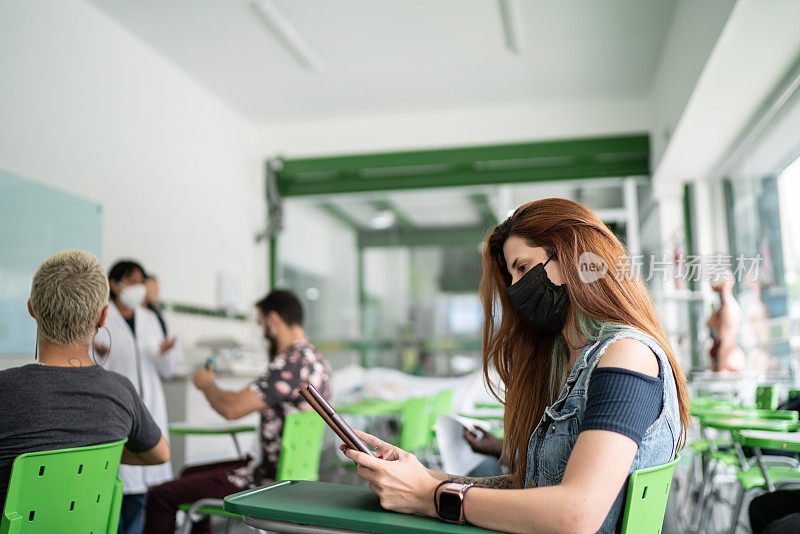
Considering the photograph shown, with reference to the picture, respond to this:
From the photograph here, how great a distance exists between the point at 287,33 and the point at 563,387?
14.5 feet

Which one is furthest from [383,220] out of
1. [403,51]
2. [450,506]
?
[450,506]

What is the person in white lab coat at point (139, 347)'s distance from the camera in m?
3.35

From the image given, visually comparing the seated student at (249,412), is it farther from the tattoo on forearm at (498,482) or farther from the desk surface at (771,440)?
the desk surface at (771,440)

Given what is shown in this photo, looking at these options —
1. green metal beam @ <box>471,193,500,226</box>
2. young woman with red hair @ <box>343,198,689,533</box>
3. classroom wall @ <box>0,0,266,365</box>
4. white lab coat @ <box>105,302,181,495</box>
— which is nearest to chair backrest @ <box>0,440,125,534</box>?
young woman with red hair @ <box>343,198,689,533</box>

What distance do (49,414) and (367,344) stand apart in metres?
5.74

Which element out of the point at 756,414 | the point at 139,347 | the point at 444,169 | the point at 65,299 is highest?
the point at 444,169

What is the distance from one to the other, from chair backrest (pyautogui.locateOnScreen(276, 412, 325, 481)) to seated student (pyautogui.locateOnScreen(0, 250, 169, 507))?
0.63 m

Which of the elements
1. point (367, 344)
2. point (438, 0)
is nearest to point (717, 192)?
point (438, 0)

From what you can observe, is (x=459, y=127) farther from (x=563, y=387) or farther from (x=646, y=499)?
(x=646, y=499)

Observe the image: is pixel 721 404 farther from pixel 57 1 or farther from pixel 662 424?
pixel 57 1

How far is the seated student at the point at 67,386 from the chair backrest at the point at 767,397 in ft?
9.66

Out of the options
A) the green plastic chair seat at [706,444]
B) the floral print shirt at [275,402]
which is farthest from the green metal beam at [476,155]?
the floral print shirt at [275,402]

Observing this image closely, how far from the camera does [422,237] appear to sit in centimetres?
735

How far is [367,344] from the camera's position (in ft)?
24.1
